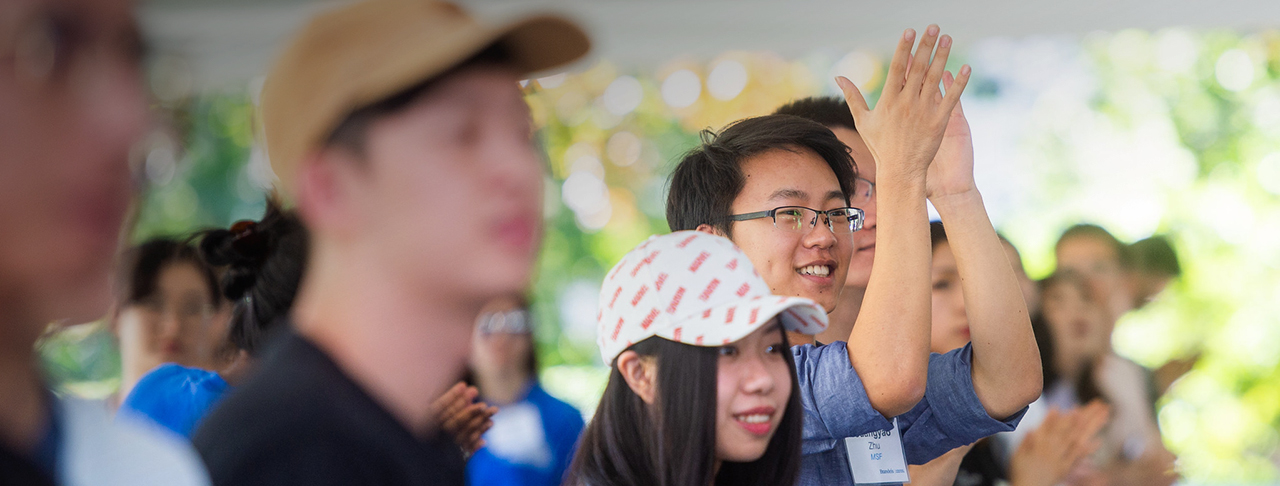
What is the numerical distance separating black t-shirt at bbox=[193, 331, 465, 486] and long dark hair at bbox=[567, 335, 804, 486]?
2.76 feet

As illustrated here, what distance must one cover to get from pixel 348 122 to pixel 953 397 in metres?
1.44

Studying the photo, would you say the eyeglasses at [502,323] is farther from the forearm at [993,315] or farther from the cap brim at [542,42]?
the cap brim at [542,42]

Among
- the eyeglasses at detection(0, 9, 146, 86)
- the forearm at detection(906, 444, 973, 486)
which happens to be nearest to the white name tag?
the forearm at detection(906, 444, 973, 486)

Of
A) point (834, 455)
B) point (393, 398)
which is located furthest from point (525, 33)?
point (834, 455)

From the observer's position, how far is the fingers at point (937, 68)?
5.00ft

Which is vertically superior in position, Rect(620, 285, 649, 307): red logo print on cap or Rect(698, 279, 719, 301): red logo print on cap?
Rect(698, 279, 719, 301): red logo print on cap

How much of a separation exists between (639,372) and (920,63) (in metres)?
0.70

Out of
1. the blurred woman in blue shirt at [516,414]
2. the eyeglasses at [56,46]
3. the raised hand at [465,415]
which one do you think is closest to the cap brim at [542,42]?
the eyeglasses at [56,46]

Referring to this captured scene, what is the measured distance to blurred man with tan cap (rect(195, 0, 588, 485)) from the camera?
2.08ft

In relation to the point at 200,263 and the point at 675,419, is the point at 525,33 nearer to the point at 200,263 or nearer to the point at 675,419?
the point at 675,419

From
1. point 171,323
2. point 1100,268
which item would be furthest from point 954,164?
point 1100,268

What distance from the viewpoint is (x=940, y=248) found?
2820 millimetres

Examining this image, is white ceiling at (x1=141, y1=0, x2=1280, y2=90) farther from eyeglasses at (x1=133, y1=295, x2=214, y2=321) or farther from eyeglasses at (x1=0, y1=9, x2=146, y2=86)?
eyeglasses at (x1=0, y1=9, x2=146, y2=86)

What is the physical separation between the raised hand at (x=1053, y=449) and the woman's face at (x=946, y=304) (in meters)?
0.35
